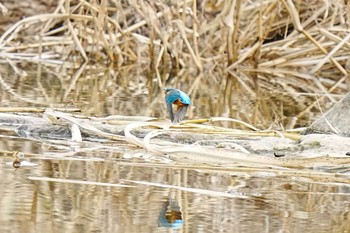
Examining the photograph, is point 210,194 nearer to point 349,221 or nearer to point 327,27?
point 349,221

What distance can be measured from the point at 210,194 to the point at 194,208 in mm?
181

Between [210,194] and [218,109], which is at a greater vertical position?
[218,109]

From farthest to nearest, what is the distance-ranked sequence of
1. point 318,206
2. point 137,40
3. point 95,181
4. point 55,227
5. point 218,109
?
1. point 137,40
2. point 218,109
3. point 95,181
4. point 318,206
5. point 55,227

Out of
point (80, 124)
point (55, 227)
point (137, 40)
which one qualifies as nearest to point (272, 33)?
point (137, 40)

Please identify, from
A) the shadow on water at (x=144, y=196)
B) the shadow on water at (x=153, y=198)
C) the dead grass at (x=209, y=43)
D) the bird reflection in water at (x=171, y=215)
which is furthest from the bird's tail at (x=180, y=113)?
the dead grass at (x=209, y=43)

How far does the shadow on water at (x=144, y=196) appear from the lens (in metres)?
1.99

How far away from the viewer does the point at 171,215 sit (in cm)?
209

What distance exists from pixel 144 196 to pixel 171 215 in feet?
0.66

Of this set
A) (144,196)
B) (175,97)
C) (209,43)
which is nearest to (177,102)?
(175,97)

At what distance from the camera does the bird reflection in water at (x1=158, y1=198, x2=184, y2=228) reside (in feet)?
6.55

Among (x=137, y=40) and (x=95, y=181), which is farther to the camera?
(x=137, y=40)

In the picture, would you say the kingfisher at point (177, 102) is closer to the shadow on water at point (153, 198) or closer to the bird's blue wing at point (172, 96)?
the bird's blue wing at point (172, 96)

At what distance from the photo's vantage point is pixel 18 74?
6250 millimetres

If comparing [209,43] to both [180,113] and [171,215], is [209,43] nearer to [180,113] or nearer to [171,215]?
[180,113]
